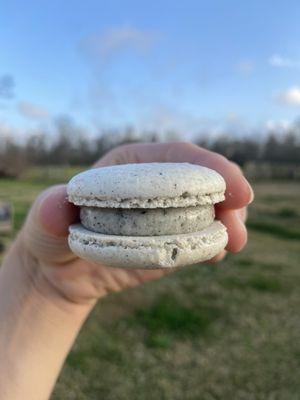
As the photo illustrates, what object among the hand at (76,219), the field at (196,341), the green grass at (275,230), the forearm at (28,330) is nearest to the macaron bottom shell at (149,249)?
the hand at (76,219)

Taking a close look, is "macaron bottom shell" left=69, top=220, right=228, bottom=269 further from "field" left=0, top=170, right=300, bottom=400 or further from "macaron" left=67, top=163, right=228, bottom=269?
"field" left=0, top=170, right=300, bottom=400

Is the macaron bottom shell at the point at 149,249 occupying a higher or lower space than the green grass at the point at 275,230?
higher

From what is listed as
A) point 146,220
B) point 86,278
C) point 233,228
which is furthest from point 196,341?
point 146,220

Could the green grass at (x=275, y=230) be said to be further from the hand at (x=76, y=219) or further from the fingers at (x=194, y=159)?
the fingers at (x=194, y=159)

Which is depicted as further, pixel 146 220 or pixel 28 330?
pixel 28 330

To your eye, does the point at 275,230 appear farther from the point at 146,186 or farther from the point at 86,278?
the point at 146,186

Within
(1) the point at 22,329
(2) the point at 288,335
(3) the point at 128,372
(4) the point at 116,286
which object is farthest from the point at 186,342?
(1) the point at 22,329
